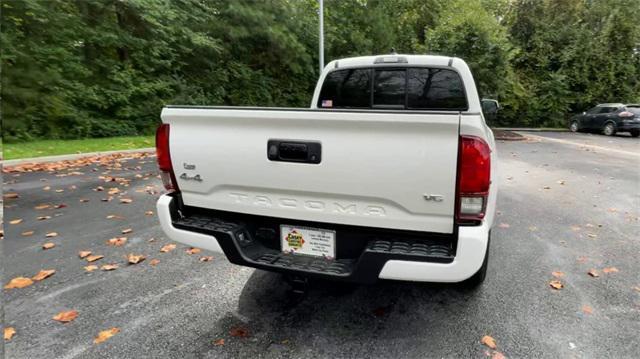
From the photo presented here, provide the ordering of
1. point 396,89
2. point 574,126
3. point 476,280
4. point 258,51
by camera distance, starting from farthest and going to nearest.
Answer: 1. point 574,126
2. point 258,51
3. point 396,89
4. point 476,280

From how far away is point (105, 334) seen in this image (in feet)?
8.50

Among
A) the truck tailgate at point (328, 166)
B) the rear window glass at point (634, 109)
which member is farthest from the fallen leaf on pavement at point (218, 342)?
the rear window glass at point (634, 109)

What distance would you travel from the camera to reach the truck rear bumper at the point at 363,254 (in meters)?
2.09

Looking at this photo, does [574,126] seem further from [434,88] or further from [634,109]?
[434,88]

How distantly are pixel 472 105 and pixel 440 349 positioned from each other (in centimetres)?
229

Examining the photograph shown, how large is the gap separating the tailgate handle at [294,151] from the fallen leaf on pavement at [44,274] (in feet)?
8.27

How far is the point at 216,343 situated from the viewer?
8.18 ft

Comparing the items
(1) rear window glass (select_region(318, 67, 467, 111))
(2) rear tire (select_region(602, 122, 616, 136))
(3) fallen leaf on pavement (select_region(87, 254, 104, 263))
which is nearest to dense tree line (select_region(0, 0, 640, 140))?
→ (2) rear tire (select_region(602, 122, 616, 136))

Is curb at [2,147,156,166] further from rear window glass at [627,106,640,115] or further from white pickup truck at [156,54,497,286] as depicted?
rear window glass at [627,106,640,115]

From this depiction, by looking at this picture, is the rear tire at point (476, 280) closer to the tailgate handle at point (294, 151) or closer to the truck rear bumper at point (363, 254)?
the truck rear bumper at point (363, 254)

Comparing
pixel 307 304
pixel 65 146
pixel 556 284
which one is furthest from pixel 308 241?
pixel 65 146

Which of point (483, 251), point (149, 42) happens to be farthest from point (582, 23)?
point (483, 251)

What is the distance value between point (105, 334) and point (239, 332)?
2.92 ft

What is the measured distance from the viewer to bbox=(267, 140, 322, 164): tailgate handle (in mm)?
2273
